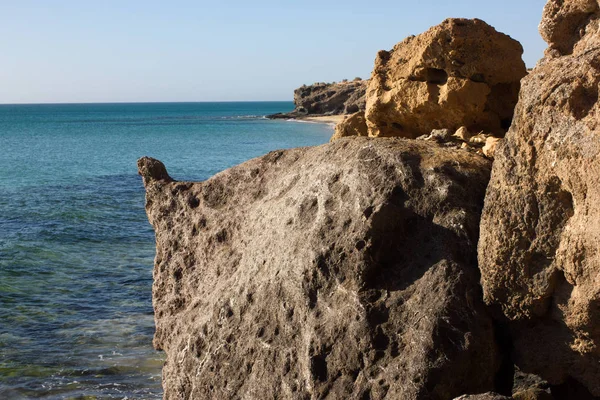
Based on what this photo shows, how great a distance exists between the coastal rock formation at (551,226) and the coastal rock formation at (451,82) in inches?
128

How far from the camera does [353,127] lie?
1037cm

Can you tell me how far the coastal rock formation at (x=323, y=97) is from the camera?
312 feet

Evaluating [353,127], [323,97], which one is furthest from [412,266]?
[323,97]

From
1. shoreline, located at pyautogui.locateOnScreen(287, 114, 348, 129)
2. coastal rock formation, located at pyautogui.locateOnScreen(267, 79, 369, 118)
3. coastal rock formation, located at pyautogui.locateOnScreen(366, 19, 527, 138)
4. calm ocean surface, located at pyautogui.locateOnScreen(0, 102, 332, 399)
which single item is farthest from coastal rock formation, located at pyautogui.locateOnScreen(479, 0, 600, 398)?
coastal rock formation, located at pyautogui.locateOnScreen(267, 79, 369, 118)

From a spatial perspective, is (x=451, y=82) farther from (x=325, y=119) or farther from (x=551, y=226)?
(x=325, y=119)

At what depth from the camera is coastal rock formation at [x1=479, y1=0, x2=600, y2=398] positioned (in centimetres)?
483

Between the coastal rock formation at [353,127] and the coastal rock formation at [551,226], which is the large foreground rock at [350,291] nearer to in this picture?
the coastal rock formation at [551,226]

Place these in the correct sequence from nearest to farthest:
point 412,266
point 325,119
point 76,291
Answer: point 412,266
point 76,291
point 325,119

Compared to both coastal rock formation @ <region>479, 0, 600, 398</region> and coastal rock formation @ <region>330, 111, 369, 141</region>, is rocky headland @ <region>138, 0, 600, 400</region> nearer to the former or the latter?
coastal rock formation @ <region>479, 0, 600, 398</region>

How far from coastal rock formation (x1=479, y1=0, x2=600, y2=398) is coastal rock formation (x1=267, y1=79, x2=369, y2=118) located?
8416 centimetres

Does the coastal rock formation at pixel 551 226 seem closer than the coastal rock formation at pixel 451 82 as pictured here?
Yes

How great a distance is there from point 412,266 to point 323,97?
9471cm

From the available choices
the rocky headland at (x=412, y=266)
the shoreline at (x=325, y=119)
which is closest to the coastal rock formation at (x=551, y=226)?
the rocky headland at (x=412, y=266)

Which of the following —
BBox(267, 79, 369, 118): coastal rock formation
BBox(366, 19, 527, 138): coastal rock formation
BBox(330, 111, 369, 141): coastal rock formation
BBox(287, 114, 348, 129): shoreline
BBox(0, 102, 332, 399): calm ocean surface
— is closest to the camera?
BBox(366, 19, 527, 138): coastal rock formation
